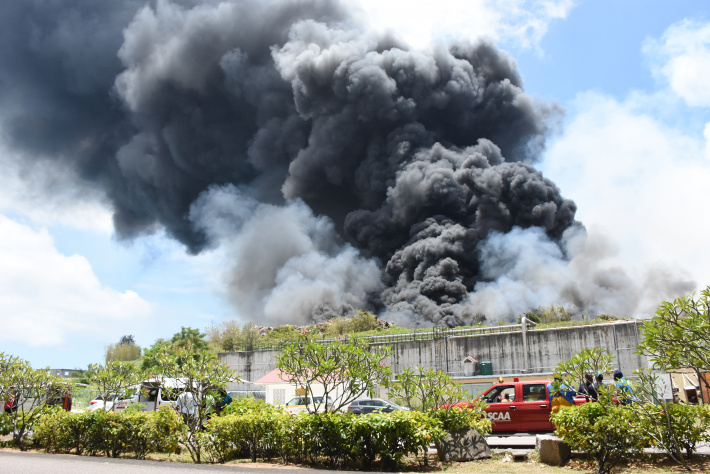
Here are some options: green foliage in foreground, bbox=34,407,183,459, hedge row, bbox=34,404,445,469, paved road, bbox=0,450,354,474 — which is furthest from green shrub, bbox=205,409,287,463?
green foliage in foreground, bbox=34,407,183,459

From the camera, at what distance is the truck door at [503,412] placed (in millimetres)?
12445

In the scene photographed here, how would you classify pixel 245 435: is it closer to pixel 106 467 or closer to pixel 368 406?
pixel 106 467

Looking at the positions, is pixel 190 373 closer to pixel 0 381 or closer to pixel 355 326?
pixel 0 381

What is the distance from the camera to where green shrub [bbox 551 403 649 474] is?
26.4ft

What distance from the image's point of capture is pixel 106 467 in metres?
8.88

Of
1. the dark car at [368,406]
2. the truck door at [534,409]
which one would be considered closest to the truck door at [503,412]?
the truck door at [534,409]

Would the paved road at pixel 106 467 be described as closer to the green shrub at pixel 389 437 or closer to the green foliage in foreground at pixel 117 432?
the green foliage in foreground at pixel 117 432

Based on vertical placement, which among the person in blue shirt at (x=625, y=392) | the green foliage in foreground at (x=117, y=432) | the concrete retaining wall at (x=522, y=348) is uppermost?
the concrete retaining wall at (x=522, y=348)

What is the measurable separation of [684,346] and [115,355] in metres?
61.1

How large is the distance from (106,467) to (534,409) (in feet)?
30.0

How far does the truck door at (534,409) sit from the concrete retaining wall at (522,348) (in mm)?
15220

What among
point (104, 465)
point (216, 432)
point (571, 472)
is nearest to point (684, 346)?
point (571, 472)

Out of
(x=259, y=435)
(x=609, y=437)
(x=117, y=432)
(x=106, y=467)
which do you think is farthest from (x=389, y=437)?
(x=117, y=432)

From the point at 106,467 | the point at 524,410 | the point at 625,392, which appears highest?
the point at 625,392
